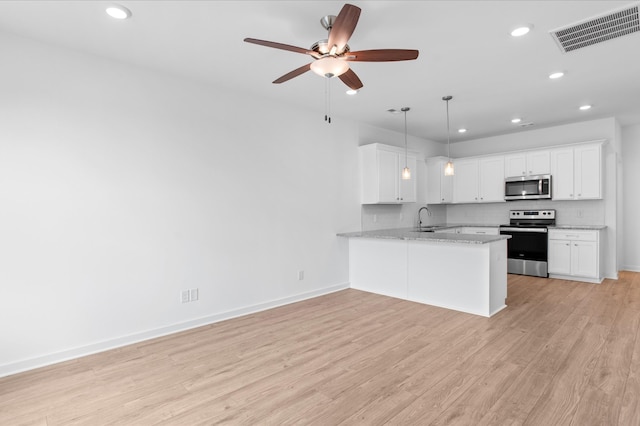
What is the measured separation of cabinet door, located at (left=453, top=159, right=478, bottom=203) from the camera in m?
6.99

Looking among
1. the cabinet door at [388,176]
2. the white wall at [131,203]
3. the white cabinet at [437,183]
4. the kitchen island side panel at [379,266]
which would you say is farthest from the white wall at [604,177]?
the white wall at [131,203]

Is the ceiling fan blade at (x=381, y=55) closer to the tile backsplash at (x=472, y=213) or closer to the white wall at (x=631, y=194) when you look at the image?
the tile backsplash at (x=472, y=213)

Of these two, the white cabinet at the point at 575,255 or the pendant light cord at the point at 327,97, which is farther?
the white cabinet at the point at 575,255

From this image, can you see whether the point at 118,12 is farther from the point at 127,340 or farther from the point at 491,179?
the point at 491,179

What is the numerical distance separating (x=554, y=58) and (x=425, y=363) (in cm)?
320

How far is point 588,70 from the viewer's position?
3.68m

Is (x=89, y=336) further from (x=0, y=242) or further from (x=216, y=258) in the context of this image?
(x=216, y=258)

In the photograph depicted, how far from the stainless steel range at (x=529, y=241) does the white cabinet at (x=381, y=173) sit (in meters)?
2.33

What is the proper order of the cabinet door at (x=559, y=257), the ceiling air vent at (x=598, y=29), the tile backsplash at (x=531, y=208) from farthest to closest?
the tile backsplash at (x=531, y=208) < the cabinet door at (x=559, y=257) < the ceiling air vent at (x=598, y=29)

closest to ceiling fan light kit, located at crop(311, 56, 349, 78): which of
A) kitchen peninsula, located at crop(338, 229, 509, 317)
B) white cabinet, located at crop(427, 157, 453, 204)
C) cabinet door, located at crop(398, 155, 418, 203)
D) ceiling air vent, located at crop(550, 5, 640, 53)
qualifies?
ceiling air vent, located at crop(550, 5, 640, 53)

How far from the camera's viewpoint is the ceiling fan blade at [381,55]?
2363 mm

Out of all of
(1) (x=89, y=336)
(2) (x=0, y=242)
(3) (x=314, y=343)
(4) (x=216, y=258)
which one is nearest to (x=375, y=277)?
(3) (x=314, y=343)

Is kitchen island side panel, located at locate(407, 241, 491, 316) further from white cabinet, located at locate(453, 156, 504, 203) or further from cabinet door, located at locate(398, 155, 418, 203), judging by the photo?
white cabinet, located at locate(453, 156, 504, 203)

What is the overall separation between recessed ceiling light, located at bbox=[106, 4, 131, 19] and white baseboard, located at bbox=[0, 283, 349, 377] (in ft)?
9.25
